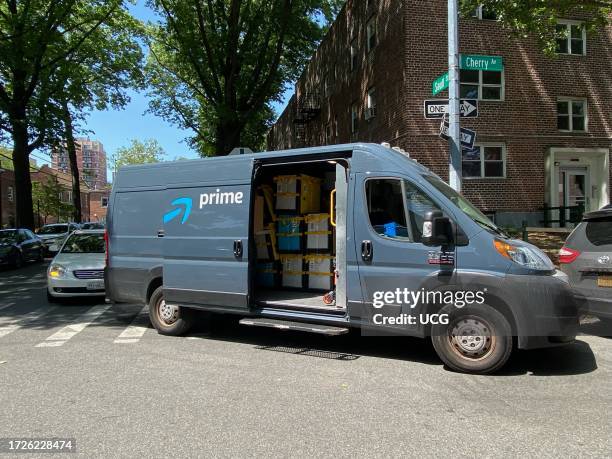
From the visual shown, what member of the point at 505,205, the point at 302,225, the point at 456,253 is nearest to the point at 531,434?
the point at 456,253

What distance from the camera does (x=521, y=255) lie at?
5.09m

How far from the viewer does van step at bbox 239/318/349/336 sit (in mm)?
5766

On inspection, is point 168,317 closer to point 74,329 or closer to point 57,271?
point 74,329

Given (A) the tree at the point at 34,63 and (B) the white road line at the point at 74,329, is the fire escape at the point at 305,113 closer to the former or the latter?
(A) the tree at the point at 34,63

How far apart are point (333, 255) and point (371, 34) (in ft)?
48.9

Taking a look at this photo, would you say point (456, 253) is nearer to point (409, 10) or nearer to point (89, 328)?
point (89, 328)

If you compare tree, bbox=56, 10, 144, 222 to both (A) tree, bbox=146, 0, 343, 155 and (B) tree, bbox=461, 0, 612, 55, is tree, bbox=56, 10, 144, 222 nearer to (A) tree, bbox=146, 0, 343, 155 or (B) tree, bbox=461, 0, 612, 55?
(A) tree, bbox=146, 0, 343, 155

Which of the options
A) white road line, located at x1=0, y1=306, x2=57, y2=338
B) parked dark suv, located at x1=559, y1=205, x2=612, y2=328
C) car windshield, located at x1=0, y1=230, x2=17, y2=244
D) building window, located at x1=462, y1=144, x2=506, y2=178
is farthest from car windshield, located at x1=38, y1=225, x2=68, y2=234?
parked dark suv, located at x1=559, y1=205, x2=612, y2=328

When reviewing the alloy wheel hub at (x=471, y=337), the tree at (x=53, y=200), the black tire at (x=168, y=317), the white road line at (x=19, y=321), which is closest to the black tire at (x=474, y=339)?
the alloy wheel hub at (x=471, y=337)

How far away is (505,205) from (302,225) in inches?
446

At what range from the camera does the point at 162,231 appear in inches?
284

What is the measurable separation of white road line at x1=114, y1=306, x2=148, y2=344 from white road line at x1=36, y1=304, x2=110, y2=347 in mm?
680

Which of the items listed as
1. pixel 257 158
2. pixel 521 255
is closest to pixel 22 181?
pixel 257 158

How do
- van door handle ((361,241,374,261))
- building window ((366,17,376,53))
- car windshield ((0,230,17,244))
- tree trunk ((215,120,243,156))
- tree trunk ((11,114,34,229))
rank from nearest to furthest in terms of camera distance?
van door handle ((361,241,374,261)) → car windshield ((0,230,17,244)) → building window ((366,17,376,53)) → tree trunk ((11,114,34,229)) → tree trunk ((215,120,243,156))
